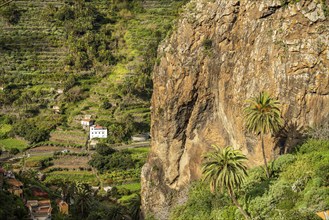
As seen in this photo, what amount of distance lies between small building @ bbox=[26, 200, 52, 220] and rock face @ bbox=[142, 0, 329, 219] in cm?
1314

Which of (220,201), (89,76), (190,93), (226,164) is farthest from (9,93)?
(226,164)

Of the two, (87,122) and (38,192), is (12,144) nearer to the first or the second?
(87,122)

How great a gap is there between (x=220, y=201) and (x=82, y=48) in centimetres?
9012

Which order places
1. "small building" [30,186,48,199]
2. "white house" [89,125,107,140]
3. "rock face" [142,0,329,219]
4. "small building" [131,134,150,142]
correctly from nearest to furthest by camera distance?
1. "rock face" [142,0,329,219]
2. "small building" [30,186,48,199]
3. "white house" [89,125,107,140]
4. "small building" [131,134,150,142]

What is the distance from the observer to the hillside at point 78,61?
10644cm

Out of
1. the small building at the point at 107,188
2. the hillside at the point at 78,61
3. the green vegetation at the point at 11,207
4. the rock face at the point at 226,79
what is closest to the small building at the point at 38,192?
the green vegetation at the point at 11,207

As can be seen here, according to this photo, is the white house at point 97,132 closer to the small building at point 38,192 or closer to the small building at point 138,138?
Answer: the small building at point 138,138

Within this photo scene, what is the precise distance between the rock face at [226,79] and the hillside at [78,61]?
41002 millimetres

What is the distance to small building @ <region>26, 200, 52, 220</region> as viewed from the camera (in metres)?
52.9

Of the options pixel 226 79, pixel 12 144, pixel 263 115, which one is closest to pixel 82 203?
pixel 226 79

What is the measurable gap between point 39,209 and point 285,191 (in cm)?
3042

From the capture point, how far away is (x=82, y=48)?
420 feet

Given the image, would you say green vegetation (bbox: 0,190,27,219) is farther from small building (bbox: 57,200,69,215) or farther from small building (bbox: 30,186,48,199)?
small building (bbox: 57,200,69,215)

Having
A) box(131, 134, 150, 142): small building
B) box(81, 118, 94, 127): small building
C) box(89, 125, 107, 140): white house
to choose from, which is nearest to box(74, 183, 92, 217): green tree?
box(89, 125, 107, 140): white house
